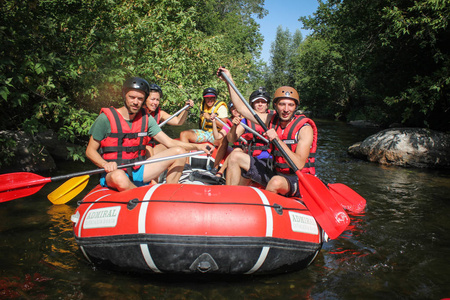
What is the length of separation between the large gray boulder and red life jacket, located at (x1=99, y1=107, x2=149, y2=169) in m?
7.57

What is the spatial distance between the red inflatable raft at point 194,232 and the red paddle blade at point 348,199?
3.15ft

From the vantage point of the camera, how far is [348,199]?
402 cm

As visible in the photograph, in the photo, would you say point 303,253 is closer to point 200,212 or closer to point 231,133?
point 200,212

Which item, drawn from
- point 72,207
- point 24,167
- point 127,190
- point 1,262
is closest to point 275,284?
point 127,190

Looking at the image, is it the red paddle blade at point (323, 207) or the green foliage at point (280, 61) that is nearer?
the red paddle blade at point (323, 207)

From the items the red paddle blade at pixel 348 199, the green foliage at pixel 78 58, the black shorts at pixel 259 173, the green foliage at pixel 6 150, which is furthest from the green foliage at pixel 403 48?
the green foliage at pixel 6 150

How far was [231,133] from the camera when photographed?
15.5 ft

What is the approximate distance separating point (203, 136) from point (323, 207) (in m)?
3.43

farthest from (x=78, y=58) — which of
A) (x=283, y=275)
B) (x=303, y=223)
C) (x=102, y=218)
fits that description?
(x=283, y=275)

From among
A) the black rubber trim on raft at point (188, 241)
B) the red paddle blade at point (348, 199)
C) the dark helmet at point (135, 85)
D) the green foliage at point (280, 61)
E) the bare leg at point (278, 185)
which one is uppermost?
the green foliage at point (280, 61)

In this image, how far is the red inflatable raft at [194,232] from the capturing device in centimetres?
281

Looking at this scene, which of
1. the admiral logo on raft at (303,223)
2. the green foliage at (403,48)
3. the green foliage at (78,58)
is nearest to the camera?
the admiral logo on raft at (303,223)

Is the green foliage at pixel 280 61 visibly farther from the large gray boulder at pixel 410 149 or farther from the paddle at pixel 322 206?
the paddle at pixel 322 206

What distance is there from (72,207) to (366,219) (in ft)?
13.8
